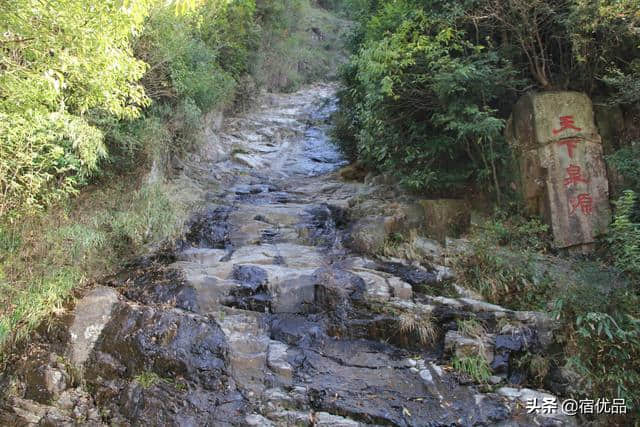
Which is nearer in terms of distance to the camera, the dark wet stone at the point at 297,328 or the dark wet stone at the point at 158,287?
the dark wet stone at the point at 297,328

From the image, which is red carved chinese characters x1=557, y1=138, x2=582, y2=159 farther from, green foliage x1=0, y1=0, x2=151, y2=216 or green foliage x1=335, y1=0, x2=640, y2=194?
green foliage x1=0, y1=0, x2=151, y2=216

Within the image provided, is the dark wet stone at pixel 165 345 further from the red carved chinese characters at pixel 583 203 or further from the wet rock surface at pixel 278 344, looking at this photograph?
the red carved chinese characters at pixel 583 203

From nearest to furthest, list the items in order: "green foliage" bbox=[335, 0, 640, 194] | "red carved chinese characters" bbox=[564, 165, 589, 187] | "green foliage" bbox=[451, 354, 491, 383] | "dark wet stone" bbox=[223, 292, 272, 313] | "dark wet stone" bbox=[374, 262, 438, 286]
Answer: "green foliage" bbox=[451, 354, 491, 383] < "dark wet stone" bbox=[223, 292, 272, 313] < "dark wet stone" bbox=[374, 262, 438, 286] < "green foliage" bbox=[335, 0, 640, 194] < "red carved chinese characters" bbox=[564, 165, 589, 187]

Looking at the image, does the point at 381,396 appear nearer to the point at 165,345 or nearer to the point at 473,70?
the point at 165,345

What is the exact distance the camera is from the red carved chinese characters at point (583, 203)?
20.8 ft

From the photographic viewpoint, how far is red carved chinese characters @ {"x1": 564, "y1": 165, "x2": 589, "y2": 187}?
6418 millimetres

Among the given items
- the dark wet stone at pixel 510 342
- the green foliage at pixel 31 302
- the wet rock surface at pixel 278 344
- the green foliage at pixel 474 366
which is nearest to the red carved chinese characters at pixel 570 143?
the wet rock surface at pixel 278 344

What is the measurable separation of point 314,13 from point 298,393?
1001 inches

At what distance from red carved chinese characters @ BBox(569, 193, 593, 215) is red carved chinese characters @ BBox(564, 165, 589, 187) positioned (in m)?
0.23

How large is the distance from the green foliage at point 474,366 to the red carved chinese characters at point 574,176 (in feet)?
11.7

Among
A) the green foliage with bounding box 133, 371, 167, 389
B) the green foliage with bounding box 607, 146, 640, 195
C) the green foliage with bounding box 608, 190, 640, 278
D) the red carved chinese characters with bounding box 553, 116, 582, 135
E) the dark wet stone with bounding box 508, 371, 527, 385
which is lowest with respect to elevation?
the green foliage with bounding box 133, 371, 167, 389

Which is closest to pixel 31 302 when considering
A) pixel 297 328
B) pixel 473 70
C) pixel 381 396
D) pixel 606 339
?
pixel 297 328

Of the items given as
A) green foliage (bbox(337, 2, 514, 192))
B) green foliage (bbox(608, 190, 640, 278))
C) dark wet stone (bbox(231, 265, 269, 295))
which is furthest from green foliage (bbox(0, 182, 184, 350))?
green foliage (bbox(608, 190, 640, 278))

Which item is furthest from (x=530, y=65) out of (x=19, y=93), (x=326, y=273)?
(x=19, y=93)
